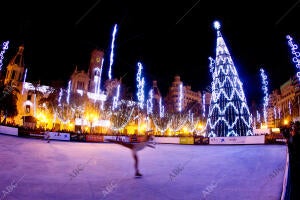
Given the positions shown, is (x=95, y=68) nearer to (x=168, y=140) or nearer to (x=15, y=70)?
(x=15, y=70)

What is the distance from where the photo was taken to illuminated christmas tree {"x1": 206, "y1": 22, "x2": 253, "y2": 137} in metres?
31.3

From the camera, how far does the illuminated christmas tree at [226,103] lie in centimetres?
3128

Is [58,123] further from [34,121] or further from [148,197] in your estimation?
[148,197]

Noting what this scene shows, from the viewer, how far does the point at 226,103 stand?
3159 cm

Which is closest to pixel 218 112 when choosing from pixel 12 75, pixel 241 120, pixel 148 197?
pixel 241 120

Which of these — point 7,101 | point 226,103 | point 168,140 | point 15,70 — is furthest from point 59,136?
point 15,70

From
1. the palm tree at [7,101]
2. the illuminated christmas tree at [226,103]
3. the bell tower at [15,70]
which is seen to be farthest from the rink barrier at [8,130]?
the bell tower at [15,70]

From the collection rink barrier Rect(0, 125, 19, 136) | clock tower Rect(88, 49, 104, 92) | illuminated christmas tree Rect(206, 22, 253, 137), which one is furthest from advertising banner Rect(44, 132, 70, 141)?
clock tower Rect(88, 49, 104, 92)

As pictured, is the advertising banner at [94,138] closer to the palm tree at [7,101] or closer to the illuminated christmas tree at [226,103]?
the illuminated christmas tree at [226,103]

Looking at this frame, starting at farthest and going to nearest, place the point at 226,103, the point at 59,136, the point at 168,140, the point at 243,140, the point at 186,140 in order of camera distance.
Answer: the point at 168,140 → the point at 186,140 → the point at 59,136 → the point at 226,103 → the point at 243,140

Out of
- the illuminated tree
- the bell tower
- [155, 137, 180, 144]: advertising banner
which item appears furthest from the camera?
the bell tower

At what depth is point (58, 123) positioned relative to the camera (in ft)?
184

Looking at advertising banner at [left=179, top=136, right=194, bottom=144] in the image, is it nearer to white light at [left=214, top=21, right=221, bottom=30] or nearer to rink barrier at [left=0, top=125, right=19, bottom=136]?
white light at [left=214, top=21, right=221, bottom=30]

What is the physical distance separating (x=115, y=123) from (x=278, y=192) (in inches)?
1647
